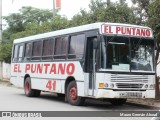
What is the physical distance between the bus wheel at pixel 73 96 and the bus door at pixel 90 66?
3.12ft

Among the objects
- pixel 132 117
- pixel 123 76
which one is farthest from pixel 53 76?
pixel 132 117

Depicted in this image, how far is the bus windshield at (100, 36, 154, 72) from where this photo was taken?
1470cm

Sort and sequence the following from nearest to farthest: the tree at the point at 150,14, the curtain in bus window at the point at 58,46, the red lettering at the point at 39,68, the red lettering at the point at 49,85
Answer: the tree at the point at 150,14, the curtain in bus window at the point at 58,46, the red lettering at the point at 49,85, the red lettering at the point at 39,68

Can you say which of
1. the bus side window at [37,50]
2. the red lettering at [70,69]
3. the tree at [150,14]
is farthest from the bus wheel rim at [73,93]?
the bus side window at [37,50]

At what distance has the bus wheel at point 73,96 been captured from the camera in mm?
16031

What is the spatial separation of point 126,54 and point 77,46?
2.11m

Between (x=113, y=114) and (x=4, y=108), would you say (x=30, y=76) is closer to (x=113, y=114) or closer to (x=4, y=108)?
(x=4, y=108)

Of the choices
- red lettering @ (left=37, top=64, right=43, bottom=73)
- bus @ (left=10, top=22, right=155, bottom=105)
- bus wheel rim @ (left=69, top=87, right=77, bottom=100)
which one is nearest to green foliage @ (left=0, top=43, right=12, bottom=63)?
red lettering @ (left=37, top=64, right=43, bottom=73)

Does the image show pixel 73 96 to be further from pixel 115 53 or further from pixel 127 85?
pixel 115 53

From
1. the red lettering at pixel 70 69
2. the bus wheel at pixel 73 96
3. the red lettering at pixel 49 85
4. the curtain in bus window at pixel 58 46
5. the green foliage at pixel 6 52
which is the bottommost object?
the bus wheel at pixel 73 96

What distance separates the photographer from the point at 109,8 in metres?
19.1

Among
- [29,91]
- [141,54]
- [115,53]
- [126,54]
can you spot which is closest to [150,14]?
[141,54]

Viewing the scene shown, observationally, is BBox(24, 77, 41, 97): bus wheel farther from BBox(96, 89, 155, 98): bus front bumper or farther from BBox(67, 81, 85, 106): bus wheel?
Result: BBox(96, 89, 155, 98): bus front bumper

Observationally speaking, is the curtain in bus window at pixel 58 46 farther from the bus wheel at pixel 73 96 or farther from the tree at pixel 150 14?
the tree at pixel 150 14
